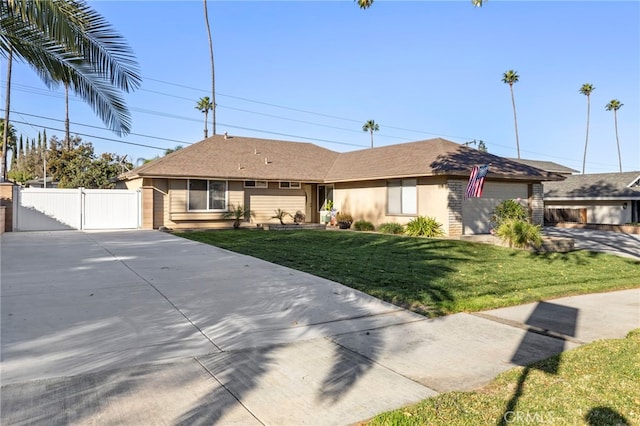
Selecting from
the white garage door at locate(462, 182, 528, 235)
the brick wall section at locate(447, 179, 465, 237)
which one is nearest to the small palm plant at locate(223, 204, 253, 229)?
the brick wall section at locate(447, 179, 465, 237)

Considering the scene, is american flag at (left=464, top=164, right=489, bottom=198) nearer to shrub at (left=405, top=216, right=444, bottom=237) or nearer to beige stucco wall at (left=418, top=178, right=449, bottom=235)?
beige stucco wall at (left=418, top=178, right=449, bottom=235)

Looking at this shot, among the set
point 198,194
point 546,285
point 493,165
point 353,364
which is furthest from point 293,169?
point 353,364

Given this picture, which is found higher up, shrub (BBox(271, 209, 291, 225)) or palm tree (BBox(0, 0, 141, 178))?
palm tree (BBox(0, 0, 141, 178))

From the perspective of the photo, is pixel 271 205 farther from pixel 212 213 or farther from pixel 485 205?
pixel 485 205

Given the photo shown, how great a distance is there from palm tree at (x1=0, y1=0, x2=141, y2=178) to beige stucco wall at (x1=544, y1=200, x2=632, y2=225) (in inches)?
1323

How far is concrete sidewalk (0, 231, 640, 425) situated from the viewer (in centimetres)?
334

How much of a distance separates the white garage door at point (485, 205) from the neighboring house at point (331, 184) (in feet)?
0.14

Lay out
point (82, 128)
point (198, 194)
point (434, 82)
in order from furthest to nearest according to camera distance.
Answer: point (82, 128) → point (434, 82) → point (198, 194)

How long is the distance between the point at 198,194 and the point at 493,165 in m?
13.5

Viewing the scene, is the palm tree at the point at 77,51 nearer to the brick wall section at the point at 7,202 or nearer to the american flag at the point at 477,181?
the american flag at the point at 477,181

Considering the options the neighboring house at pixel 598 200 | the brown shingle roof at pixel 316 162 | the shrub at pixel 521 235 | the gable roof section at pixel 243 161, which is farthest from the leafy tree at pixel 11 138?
the neighboring house at pixel 598 200

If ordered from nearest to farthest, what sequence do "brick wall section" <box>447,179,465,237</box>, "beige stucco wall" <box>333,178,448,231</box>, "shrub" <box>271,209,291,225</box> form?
"brick wall section" <box>447,179,465,237</box> → "beige stucco wall" <box>333,178,448,231</box> → "shrub" <box>271,209,291,225</box>

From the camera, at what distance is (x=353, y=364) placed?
425 cm

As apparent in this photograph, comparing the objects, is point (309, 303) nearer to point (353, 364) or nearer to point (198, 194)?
point (353, 364)
